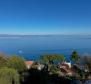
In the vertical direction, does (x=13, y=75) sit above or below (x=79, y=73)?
above

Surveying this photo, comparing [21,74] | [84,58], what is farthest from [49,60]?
[21,74]

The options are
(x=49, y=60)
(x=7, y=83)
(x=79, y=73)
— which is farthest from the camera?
(x=49, y=60)

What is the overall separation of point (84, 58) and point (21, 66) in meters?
12.8

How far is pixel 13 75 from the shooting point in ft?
41.3

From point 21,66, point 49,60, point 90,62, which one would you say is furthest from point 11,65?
point 49,60

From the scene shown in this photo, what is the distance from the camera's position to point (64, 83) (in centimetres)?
1424

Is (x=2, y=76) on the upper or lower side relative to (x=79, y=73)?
upper

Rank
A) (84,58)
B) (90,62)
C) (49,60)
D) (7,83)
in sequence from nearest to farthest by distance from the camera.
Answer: (7,83) < (90,62) < (84,58) < (49,60)

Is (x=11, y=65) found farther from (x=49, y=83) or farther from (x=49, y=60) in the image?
(x=49, y=60)

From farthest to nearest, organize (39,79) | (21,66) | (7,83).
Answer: (21,66) → (39,79) → (7,83)

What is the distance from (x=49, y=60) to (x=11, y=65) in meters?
14.1

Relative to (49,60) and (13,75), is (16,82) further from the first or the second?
(49,60)

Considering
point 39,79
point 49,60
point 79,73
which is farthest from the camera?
point 49,60

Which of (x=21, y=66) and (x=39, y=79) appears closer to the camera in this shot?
(x=39, y=79)
